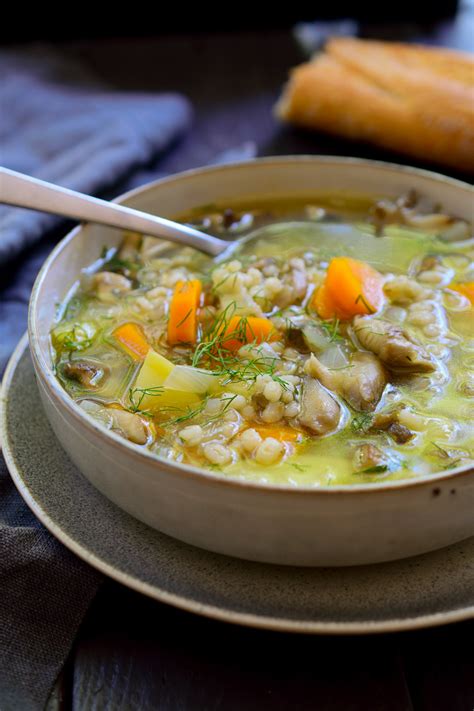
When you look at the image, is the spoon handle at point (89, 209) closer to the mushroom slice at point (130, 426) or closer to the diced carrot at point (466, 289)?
the mushroom slice at point (130, 426)

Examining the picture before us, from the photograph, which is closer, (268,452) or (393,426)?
(268,452)

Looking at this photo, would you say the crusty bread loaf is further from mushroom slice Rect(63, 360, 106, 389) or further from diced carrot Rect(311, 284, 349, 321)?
mushroom slice Rect(63, 360, 106, 389)

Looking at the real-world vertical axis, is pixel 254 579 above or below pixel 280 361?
below

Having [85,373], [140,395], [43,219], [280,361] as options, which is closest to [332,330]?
[280,361]

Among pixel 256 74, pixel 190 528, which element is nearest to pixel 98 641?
pixel 190 528

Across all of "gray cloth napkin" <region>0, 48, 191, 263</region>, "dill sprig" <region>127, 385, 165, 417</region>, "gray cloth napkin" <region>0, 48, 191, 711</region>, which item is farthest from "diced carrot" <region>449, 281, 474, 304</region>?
"gray cloth napkin" <region>0, 48, 191, 263</region>

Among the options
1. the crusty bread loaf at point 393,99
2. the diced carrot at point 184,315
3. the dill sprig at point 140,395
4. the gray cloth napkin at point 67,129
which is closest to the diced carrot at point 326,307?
the diced carrot at point 184,315

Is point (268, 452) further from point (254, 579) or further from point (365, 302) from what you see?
point (365, 302)
